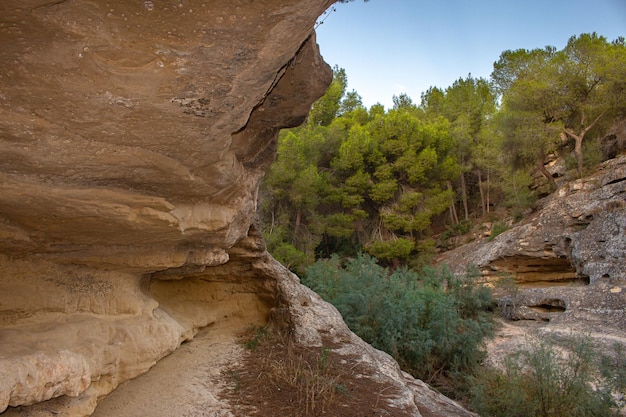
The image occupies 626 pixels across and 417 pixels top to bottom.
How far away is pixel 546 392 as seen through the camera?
6020 mm

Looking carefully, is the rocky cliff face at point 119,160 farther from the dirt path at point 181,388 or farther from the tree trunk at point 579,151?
the tree trunk at point 579,151

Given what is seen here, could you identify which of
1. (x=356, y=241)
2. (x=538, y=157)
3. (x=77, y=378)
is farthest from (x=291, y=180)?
(x=77, y=378)

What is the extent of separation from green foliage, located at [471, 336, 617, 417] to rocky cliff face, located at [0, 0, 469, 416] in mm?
1365

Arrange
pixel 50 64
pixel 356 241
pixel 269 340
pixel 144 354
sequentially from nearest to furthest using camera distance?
1. pixel 50 64
2. pixel 144 354
3. pixel 269 340
4. pixel 356 241

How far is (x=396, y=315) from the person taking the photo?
8531 millimetres

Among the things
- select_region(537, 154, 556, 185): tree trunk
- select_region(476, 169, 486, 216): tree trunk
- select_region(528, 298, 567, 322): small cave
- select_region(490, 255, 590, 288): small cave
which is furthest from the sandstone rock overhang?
select_region(476, 169, 486, 216): tree trunk

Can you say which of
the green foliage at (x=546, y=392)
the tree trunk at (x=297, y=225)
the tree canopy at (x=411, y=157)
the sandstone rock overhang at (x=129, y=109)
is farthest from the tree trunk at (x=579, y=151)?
the sandstone rock overhang at (x=129, y=109)

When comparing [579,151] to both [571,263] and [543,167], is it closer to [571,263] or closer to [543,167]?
[543,167]

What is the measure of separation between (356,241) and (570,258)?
25.2 feet

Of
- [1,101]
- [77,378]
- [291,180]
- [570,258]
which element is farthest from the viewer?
[291,180]

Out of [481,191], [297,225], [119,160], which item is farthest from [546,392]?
[481,191]

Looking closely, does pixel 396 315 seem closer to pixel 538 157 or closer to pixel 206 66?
pixel 206 66

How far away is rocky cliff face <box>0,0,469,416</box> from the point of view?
6.01 ft

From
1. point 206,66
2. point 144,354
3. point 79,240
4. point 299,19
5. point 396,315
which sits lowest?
point 396,315
